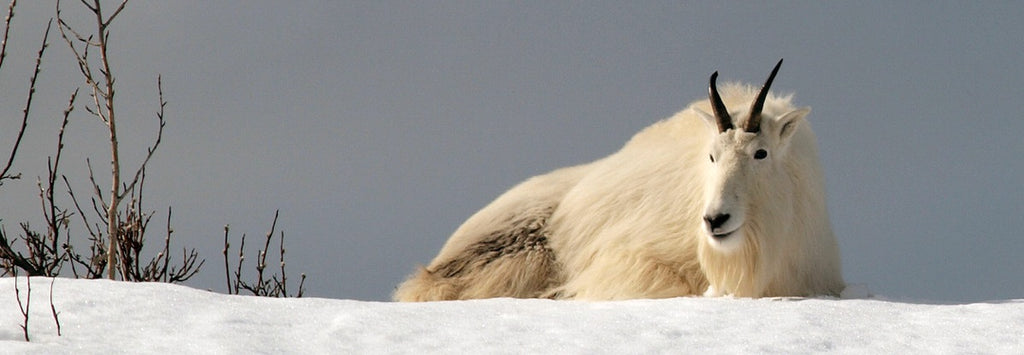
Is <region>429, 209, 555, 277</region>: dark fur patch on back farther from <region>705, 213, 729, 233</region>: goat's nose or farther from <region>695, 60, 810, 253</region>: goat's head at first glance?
<region>705, 213, 729, 233</region>: goat's nose

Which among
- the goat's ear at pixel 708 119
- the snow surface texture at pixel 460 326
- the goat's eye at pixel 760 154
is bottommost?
the snow surface texture at pixel 460 326

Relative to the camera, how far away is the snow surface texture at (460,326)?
5.68 m

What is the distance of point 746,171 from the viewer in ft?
24.5

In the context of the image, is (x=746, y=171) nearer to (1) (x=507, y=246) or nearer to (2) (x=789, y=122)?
(2) (x=789, y=122)

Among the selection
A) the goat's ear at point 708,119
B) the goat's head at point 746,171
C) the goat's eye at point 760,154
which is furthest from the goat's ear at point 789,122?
the goat's ear at point 708,119

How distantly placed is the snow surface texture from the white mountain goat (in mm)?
923

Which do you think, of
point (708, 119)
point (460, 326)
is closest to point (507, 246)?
point (708, 119)

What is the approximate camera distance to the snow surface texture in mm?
5676

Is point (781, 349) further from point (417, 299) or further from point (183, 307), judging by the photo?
point (417, 299)

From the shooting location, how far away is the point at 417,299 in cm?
873

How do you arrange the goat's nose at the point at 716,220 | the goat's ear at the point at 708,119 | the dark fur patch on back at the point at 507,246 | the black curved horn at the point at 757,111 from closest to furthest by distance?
the goat's nose at the point at 716,220
the black curved horn at the point at 757,111
the goat's ear at the point at 708,119
the dark fur patch on back at the point at 507,246

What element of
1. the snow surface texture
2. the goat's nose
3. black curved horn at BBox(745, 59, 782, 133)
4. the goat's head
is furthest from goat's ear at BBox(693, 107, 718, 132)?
the snow surface texture

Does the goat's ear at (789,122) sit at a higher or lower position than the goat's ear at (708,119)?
lower

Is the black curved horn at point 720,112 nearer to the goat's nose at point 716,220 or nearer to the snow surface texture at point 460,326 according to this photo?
the goat's nose at point 716,220
